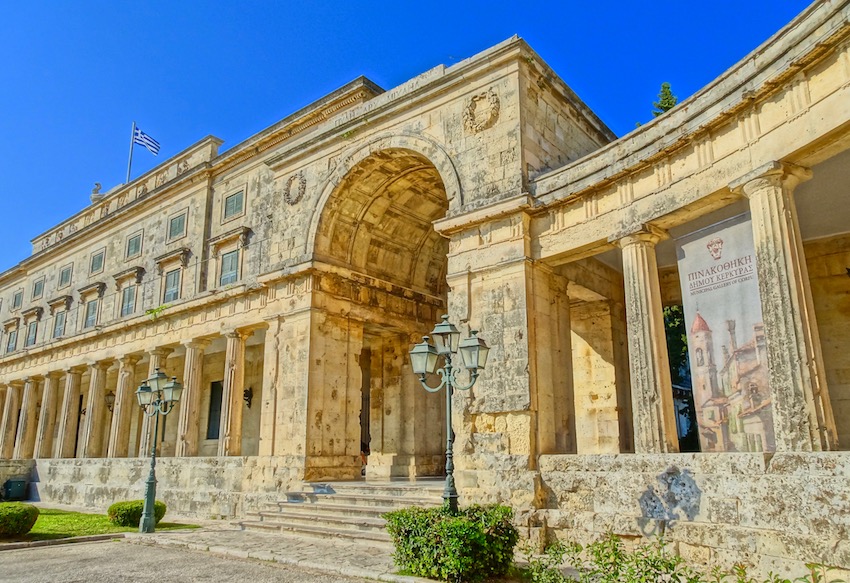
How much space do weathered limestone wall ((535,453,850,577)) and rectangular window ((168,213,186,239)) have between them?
18.0 meters

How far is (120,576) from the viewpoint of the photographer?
8539mm

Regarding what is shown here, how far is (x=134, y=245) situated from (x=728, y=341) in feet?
77.6

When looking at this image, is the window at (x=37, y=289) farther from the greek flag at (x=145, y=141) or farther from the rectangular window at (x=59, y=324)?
the greek flag at (x=145, y=141)

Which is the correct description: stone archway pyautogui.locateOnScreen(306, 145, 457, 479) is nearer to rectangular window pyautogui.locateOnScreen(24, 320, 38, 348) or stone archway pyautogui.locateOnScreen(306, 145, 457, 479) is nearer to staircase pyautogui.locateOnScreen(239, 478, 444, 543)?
staircase pyautogui.locateOnScreen(239, 478, 444, 543)

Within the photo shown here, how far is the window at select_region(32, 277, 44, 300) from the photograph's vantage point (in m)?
31.4

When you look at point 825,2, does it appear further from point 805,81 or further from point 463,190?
point 463,190

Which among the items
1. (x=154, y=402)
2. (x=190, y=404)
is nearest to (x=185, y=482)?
(x=190, y=404)

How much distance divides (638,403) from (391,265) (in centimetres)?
978

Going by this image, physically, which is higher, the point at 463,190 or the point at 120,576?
the point at 463,190

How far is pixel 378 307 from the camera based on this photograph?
1738 centimetres

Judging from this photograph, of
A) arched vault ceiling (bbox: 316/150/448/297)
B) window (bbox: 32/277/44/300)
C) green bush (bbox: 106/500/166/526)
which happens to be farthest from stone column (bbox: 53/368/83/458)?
arched vault ceiling (bbox: 316/150/448/297)

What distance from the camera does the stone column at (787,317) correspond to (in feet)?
24.3

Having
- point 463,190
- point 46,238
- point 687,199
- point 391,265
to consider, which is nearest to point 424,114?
point 463,190

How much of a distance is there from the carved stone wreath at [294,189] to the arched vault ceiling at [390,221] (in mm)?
1120
